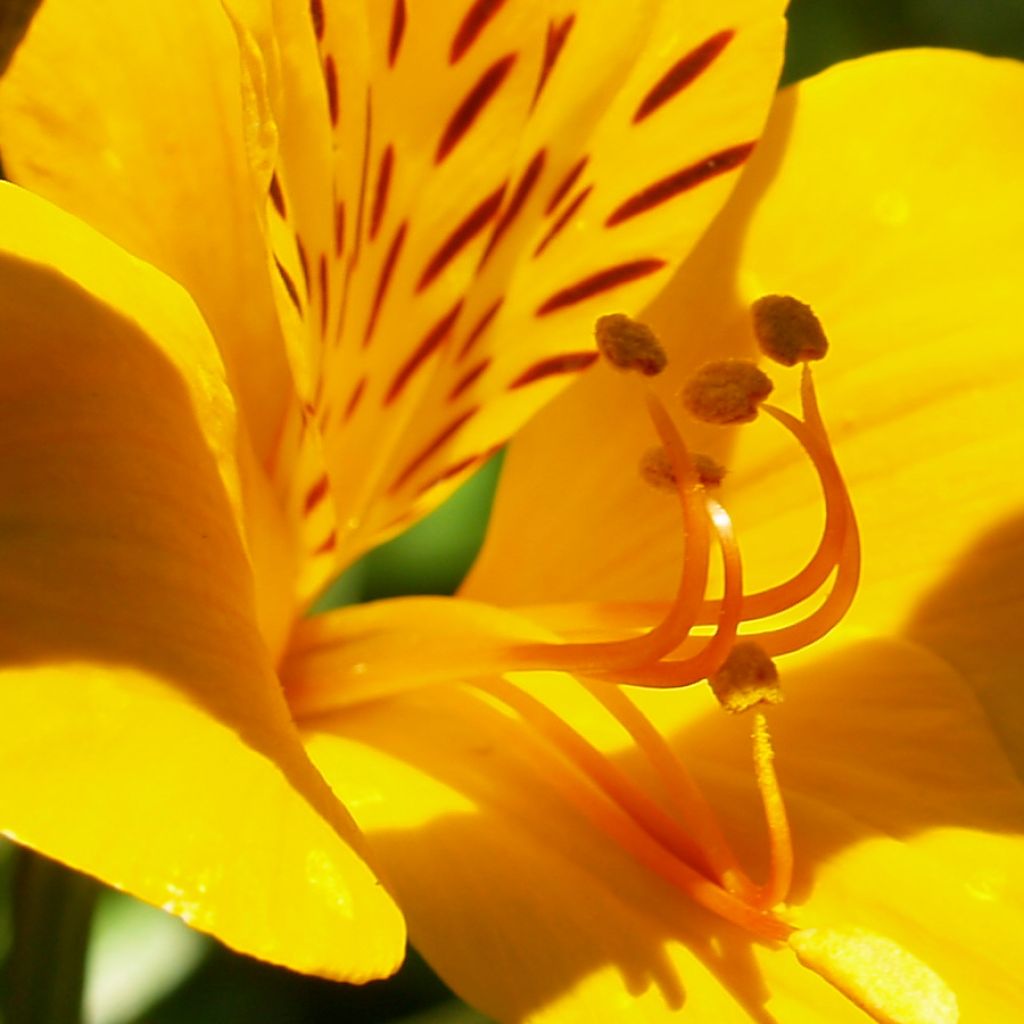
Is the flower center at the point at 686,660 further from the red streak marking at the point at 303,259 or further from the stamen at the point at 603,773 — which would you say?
the red streak marking at the point at 303,259

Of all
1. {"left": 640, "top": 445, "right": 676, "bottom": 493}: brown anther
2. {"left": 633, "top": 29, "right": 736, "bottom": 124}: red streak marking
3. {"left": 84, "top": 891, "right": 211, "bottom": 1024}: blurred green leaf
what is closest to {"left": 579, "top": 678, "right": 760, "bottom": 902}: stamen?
{"left": 640, "top": 445, "right": 676, "bottom": 493}: brown anther

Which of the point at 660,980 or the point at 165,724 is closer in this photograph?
the point at 165,724

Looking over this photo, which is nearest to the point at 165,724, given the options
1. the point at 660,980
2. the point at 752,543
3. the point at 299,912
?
the point at 299,912

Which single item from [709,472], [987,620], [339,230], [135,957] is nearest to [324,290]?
[339,230]

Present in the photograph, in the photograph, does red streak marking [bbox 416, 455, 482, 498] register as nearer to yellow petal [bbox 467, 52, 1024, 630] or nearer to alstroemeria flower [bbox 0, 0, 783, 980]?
alstroemeria flower [bbox 0, 0, 783, 980]

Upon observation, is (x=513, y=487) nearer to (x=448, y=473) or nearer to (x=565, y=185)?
(x=448, y=473)

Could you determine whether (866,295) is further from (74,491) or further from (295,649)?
(74,491)
